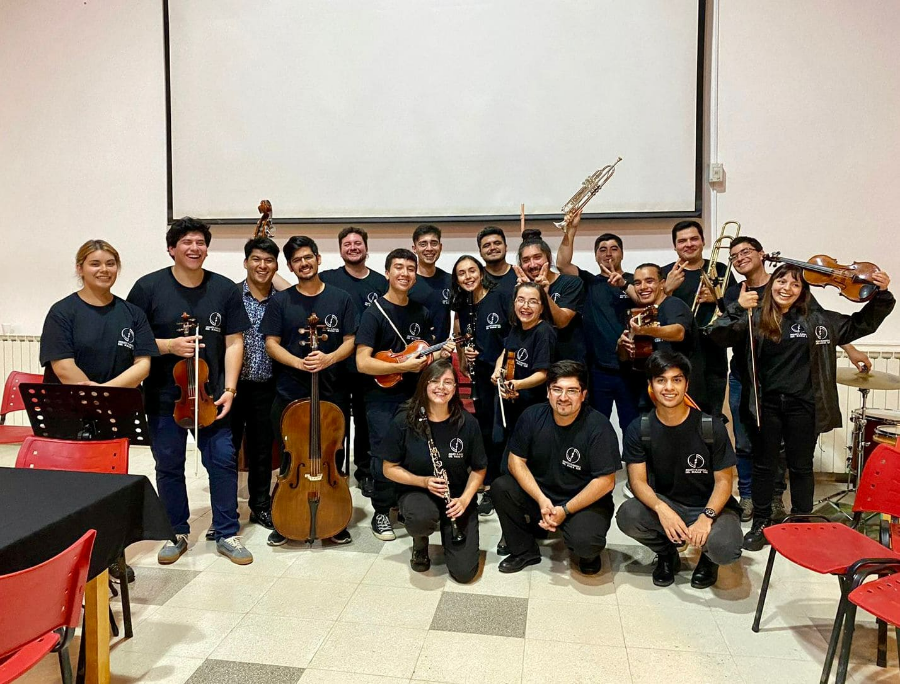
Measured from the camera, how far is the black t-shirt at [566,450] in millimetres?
2709

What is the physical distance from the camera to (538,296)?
3131mm

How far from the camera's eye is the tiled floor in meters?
2.08

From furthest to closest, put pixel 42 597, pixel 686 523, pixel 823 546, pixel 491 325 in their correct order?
pixel 491 325, pixel 686 523, pixel 823 546, pixel 42 597

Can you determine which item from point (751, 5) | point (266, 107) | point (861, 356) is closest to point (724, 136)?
point (751, 5)

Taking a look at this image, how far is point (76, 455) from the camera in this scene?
2389 millimetres

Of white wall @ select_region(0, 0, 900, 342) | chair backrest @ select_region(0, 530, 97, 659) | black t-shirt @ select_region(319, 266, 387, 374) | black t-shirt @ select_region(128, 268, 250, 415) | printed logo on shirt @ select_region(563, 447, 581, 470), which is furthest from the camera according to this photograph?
white wall @ select_region(0, 0, 900, 342)

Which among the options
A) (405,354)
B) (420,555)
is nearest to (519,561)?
(420,555)

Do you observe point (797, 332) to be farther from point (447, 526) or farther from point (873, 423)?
point (447, 526)

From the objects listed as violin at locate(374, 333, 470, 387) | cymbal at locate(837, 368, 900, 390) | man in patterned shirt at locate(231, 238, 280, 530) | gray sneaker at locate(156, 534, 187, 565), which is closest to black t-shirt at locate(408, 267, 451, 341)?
violin at locate(374, 333, 470, 387)

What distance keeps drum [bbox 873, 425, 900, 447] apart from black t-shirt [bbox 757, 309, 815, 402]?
0.50 meters

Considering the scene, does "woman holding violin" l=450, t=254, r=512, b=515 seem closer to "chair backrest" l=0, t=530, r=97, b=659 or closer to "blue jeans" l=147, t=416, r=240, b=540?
"blue jeans" l=147, t=416, r=240, b=540

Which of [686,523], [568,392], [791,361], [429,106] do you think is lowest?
[686,523]

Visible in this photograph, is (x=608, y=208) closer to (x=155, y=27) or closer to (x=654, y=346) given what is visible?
(x=654, y=346)

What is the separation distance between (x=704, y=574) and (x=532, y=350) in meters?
1.28
